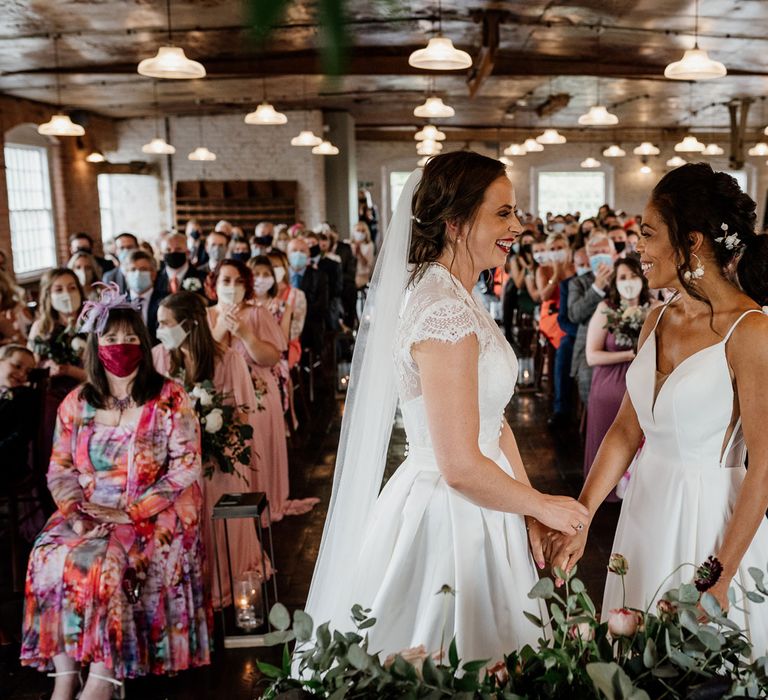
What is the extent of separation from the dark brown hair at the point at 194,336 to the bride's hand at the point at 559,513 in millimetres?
2526

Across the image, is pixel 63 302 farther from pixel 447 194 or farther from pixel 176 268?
pixel 447 194

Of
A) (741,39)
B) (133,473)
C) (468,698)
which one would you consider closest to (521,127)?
(741,39)

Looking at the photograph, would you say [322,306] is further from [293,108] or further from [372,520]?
[293,108]

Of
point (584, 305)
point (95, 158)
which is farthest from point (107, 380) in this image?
point (95, 158)

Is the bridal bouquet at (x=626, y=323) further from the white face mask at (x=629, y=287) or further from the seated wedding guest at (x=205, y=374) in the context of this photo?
the seated wedding guest at (x=205, y=374)

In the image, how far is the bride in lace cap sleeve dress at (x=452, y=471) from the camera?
195cm

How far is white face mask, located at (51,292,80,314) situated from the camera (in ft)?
19.8

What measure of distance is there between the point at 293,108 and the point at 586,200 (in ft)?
41.3

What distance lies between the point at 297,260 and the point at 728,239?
7.27m

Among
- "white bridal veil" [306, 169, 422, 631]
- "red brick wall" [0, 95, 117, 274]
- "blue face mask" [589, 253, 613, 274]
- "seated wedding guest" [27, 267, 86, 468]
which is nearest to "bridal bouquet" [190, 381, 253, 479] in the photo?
"seated wedding guest" [27, 267, 86, 468]

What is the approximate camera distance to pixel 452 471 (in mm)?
1960

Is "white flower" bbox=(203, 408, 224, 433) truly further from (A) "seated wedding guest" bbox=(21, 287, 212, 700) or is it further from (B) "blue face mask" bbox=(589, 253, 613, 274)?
(B) "blue face mask" bbox=(589, 253, 613, 274)

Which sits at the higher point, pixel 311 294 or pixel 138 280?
pixel 138 280

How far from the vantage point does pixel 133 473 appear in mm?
3383
